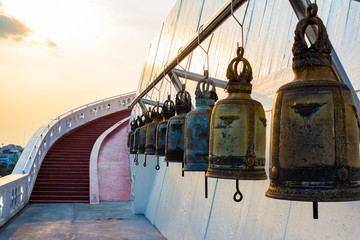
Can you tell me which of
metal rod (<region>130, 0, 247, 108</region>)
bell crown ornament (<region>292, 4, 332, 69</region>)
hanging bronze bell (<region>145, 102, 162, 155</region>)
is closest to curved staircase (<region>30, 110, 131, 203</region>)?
hanging bronze bell (<region>145, 102, 162, 155</region>)

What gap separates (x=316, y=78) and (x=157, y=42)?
13.8 meters

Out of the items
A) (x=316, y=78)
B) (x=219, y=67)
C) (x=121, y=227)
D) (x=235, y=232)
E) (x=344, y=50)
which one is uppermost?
(x=219, y=67)

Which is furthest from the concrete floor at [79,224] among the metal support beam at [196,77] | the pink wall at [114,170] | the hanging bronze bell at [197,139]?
the hanging bronze bell at [197,139]

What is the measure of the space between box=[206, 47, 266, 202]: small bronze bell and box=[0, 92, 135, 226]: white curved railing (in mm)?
9013

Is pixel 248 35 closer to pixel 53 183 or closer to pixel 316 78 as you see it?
pixel 316 78

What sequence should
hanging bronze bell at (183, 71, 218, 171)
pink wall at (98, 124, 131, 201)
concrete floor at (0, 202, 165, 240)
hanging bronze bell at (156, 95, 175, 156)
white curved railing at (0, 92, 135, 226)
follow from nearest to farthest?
hanging bronze bell at (183, 71, 218, 171), hanging bronze bell at (156, 95, 175, 156), concrete floor at (0, 202, 165, 240), white curved railing at (0, 92, 135, 226), pink wall at (98, 124, 131, 201)

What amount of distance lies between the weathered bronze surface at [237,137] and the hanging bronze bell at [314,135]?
615mm

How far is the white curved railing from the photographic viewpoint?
11.4 m

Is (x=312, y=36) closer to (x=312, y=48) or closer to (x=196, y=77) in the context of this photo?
(x=312, y=48)

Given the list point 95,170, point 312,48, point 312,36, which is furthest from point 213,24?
point 95,170

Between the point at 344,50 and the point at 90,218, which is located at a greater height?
the point at 344,50

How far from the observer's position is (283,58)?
15.8 ft

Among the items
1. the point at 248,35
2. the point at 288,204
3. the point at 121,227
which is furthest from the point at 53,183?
the point at 288,204

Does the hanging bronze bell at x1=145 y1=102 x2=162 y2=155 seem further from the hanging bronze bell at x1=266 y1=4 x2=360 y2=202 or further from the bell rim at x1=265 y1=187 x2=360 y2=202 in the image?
the bell rim at x1=265 y1=187 x2=360 y2=202
